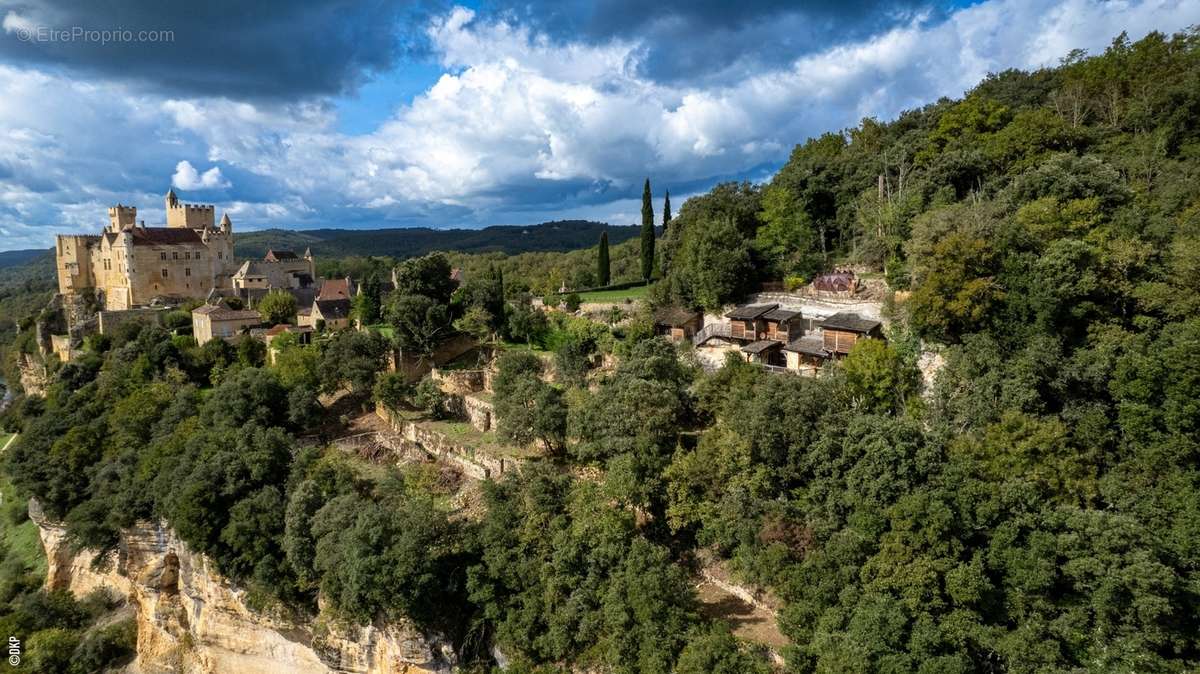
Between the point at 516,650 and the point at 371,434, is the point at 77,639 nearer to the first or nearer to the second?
the point at 371,434

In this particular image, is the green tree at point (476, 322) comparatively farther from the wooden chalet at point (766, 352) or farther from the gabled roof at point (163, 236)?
the gabled roof at point (163, 236)

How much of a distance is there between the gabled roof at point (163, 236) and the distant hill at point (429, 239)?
283ft

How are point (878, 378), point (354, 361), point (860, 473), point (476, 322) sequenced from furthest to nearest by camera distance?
point (476, 322), point (354, 361), point (878, 378), point (860, 473)

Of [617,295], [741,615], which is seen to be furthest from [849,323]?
[617,295]

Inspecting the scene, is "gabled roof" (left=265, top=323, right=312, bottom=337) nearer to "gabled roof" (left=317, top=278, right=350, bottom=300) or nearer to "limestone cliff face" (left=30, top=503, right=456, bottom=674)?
"gabled roof" (left=317, top=278, right=350, bottom=300)

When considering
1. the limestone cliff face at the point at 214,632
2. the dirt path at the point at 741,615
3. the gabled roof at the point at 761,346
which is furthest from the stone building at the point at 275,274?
the dirt path at the point at 741,615

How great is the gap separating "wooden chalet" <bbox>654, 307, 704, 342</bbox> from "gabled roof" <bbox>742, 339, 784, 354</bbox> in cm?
381

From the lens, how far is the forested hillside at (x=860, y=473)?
1537 centimetres

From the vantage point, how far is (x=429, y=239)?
173m

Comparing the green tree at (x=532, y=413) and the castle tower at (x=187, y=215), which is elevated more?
the castle tower at (x=187, y=215)

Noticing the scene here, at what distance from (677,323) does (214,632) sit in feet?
73.6

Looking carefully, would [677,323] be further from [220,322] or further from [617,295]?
[220,322]

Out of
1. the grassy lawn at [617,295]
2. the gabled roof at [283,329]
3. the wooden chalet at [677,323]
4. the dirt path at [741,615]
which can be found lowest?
the dirt path at [741,615]

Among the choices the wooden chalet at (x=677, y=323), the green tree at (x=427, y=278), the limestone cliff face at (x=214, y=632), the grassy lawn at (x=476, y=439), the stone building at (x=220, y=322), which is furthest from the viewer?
the stone building at (x=220, y=322)
